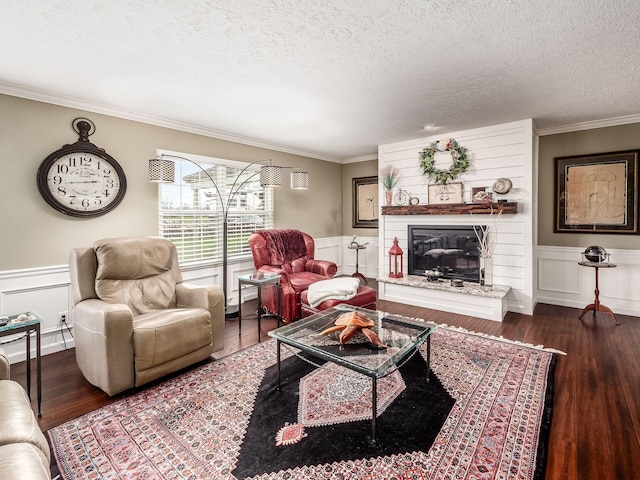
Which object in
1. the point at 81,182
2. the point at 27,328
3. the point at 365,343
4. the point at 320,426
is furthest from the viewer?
the point at 81,182

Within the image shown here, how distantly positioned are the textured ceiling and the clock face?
599 mm

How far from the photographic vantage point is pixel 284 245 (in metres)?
4.48

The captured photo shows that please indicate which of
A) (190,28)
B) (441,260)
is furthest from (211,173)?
(441,260)

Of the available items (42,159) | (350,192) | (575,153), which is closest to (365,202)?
(350,192)

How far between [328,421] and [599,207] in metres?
4.47

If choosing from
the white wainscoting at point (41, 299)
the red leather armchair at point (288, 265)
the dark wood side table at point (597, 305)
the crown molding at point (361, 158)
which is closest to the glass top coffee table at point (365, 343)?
the red leather armchair at point (288, 265)

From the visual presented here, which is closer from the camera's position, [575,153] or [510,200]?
[510,200]

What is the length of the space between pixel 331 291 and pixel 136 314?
73.0 inches

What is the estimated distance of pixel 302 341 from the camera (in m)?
2.28

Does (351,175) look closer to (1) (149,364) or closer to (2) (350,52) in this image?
(2) (350,52)

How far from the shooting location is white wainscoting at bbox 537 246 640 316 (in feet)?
13.1

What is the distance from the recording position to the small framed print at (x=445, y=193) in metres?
4.54

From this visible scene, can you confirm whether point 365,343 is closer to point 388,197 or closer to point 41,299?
point 41,299

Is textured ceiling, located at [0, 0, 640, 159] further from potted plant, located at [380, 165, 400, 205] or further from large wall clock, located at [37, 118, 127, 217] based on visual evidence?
potted plant, located at [380, 165, 400, 205]
